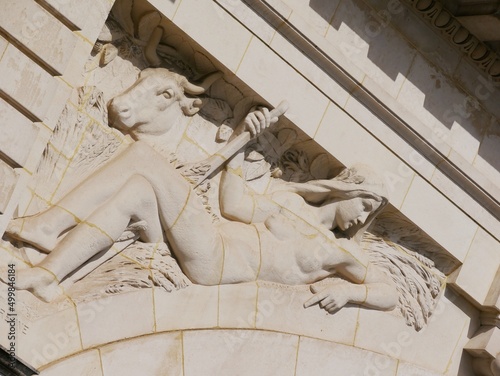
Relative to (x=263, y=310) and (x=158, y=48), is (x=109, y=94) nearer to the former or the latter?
(x=158, y=48)

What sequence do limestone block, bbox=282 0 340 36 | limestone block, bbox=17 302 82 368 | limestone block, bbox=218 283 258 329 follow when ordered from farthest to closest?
1. limestone block, bbox=282 0 340 36
2. limestone block, bbox=218 283 258 329
3. limestone block, bbox=17 302 82 368

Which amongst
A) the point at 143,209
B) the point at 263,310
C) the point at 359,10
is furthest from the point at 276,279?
the point at 359,10

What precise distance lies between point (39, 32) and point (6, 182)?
906mm

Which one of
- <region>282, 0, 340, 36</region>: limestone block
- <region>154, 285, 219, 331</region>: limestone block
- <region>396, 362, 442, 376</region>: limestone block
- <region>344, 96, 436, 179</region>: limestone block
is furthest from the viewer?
<region>396, 362, 442, 376</region>: limestone block

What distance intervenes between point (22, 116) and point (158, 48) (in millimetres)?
1281

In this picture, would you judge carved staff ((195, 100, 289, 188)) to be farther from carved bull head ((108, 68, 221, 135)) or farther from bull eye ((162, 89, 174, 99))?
bull eye ((162, 89, 174, 99))

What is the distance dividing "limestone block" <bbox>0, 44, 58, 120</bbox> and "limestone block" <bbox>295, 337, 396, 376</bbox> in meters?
2.54

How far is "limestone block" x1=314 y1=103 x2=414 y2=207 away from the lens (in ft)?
36.2

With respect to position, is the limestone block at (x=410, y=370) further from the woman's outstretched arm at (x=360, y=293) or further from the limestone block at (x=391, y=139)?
the limestone block at (x=391, y=139)

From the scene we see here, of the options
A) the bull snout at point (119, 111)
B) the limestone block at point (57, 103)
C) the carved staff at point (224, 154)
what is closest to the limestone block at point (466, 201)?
the carved staff at point (224, 154)

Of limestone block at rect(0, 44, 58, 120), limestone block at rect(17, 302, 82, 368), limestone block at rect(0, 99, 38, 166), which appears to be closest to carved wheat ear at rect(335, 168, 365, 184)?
limestone block at rect(17, 302, 82, 368)

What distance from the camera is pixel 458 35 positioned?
11.5m

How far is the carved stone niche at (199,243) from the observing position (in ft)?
32.8

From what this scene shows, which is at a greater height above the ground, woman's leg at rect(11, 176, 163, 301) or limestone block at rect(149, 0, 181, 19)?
limestone block at rect(149, 0, 181, 19)
